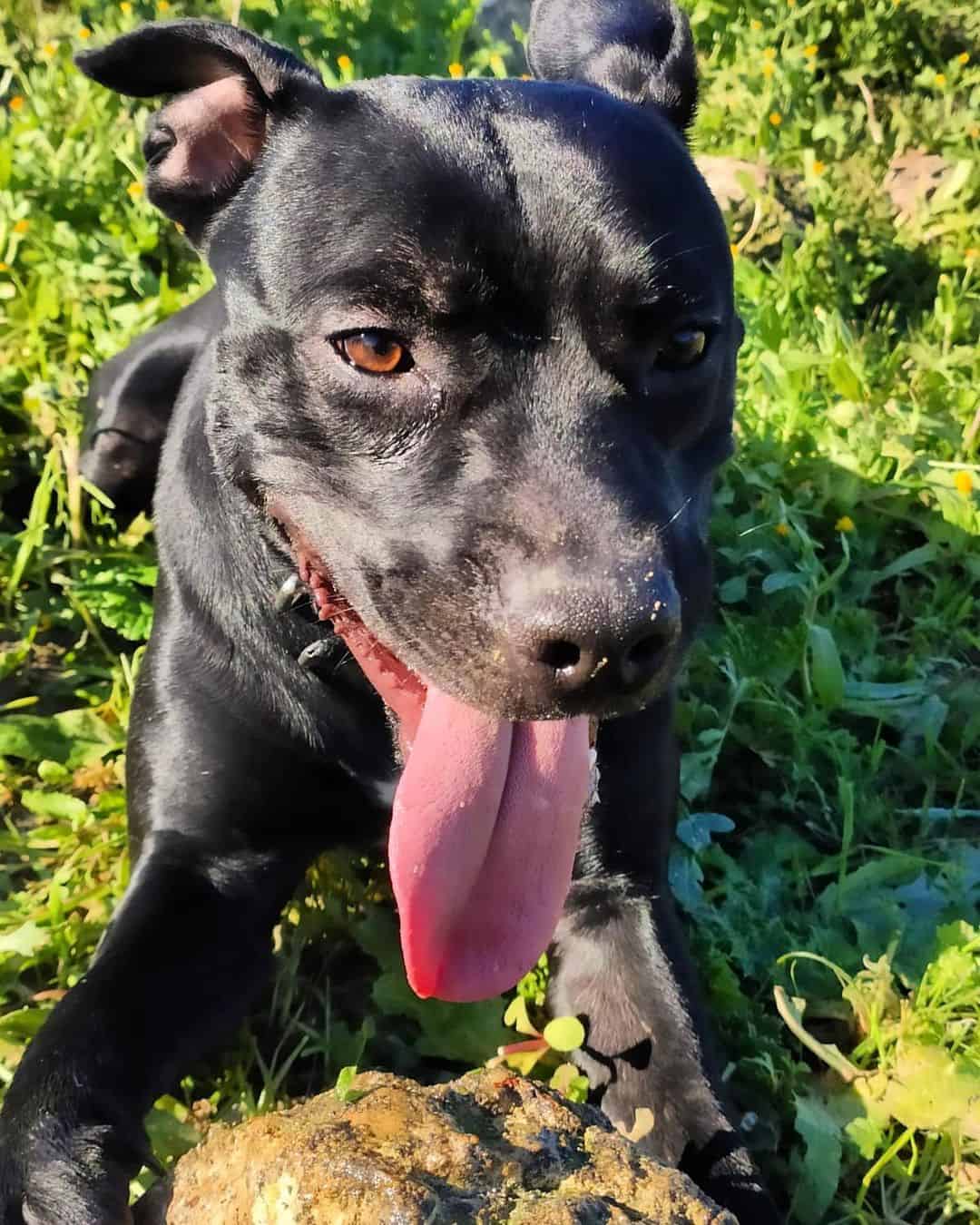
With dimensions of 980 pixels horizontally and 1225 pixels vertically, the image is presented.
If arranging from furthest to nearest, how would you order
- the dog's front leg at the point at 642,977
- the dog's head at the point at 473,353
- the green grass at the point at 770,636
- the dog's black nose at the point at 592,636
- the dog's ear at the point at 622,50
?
1. the dog's ear at the point at 622,50
2. the green grass at the point at 770,636
3. the dog's front leg at the point at 642,977
4. the dog's head at the point at 473,353
5. the dog's black nose at the point at 592,636

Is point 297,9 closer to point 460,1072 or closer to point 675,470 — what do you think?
point 675,470

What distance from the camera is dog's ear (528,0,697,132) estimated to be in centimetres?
253

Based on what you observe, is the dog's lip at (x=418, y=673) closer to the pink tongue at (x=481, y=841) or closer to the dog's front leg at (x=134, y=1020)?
the pink tongue at (x=481, y=841)

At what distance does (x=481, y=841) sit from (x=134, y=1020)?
26.7 inches

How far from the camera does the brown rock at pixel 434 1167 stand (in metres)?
1.49

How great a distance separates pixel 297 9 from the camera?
505 cm

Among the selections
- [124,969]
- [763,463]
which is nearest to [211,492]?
[124,969]

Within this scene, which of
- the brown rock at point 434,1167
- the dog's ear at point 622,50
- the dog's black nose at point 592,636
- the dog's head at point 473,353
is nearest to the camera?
the brown rock at point 434,1167

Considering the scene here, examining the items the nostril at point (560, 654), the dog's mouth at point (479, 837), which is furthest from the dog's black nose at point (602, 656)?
the dog's mouth at point (479, 837)

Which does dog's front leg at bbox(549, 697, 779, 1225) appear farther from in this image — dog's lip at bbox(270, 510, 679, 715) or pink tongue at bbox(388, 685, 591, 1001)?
dog's lip at bbox(270, 510, 679, 715)

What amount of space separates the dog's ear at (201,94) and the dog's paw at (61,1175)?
155 cm

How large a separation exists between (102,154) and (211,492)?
95.7 inches

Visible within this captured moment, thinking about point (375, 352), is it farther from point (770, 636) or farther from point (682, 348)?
point (770, 636)

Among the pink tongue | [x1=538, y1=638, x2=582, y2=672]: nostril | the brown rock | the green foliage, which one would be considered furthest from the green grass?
[x1=538, y1=638, x2=582, y2=672]: nostril
